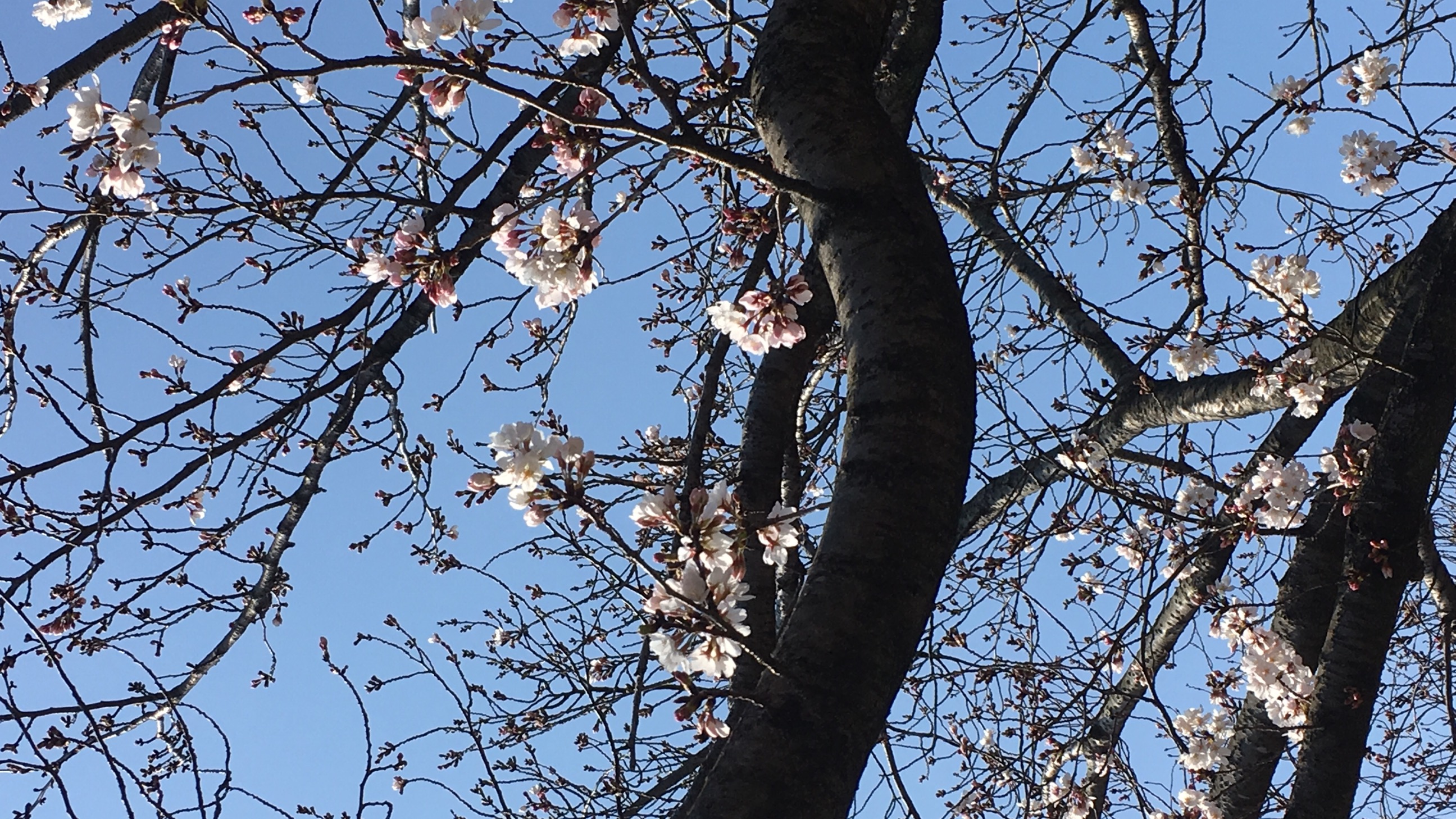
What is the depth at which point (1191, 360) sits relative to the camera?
14.0 ft

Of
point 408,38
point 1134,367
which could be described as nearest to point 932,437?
point 408,38

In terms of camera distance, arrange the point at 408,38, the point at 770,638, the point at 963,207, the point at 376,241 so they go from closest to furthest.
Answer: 1. the point at 770,638
2. the point at 408,38
3. the point at 376,241
4. the point at 963,207

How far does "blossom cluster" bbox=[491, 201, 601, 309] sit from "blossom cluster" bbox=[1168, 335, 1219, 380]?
11.1 feet

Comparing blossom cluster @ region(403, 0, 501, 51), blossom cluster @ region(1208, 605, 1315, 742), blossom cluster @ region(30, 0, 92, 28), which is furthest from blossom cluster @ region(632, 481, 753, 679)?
blossom cluster @ region(30, 0, 92, 28)

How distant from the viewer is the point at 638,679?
1.71 m

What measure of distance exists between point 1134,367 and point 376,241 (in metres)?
2.82

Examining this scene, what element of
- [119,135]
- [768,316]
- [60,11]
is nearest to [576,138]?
[768,316]

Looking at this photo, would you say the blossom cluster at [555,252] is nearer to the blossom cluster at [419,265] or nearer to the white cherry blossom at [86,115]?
the blossom cluster at [419,265]

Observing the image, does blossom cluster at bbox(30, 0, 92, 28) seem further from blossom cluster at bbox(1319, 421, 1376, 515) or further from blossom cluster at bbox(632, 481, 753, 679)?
blossom cluster at bbox(1319, 421, 1376, 515)

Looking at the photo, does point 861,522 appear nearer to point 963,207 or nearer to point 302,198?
point 302,198

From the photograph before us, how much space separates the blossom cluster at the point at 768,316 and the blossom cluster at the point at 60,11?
3436 mm

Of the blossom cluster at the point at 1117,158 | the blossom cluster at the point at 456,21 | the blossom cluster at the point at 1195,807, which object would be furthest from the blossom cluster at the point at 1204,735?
the blossom cluster at the point at 456,21

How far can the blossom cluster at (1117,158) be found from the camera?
4.68 meters

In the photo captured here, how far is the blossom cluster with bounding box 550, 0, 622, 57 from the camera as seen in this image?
2.08 m
